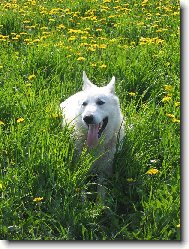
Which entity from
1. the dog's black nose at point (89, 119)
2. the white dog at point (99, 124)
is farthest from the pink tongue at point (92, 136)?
the dog's black nose at point (89, 119)

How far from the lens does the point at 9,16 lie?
25.3ft

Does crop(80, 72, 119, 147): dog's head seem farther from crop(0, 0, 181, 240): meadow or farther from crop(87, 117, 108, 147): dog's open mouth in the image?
crop(0, 0, 181, 240): meadow

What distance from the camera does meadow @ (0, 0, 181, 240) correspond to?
10.7 ft

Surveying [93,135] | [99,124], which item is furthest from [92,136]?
[99,124]

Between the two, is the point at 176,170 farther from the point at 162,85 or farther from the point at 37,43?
the point at 37,43

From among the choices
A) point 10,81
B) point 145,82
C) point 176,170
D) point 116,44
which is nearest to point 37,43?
point 116,44

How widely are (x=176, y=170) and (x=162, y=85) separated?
1.74 m

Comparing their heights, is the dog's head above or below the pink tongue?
above

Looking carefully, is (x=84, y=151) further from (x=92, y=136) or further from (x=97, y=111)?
(x=97, y=111)

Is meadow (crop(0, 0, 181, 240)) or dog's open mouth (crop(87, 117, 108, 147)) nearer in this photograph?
meadow (crop(0, 0, 181, 240))

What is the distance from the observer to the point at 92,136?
3922 millimetres

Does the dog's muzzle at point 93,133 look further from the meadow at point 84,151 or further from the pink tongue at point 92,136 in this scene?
the meadow at point 84,151

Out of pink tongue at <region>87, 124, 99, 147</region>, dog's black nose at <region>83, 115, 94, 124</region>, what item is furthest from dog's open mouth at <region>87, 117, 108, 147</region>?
dog's black nose at <region>83, 115, 94, 124</region>

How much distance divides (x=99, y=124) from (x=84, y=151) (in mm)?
294
